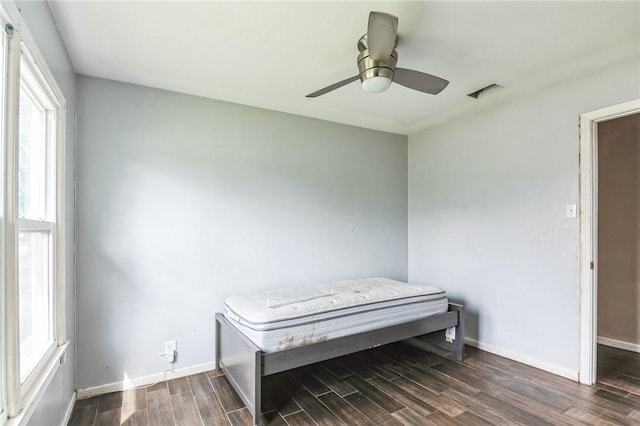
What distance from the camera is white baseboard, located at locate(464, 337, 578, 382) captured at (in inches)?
102

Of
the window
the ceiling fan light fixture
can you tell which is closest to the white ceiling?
the ceiling fan light fixture

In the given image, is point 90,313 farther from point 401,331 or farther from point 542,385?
point 542,385

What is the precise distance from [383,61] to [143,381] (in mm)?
2795

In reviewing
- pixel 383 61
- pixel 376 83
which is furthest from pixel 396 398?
pixel 383 61

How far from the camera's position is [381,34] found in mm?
1677

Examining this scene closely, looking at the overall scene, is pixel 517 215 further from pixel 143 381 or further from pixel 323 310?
pixel 143 381

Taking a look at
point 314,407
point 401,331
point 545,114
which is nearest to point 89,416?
point 314,407

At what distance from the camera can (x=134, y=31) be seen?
6.43ft

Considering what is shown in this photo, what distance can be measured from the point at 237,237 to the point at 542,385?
2650 millimetres

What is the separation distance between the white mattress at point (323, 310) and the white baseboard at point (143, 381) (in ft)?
1.79

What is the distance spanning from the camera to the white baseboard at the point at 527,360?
2.59 meters

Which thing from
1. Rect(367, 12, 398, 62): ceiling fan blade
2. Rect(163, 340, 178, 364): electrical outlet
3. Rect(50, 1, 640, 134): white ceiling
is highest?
Rect(50, 1, 640, 134): white ceiling

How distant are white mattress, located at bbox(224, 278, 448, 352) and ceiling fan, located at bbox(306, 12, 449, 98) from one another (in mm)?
1501

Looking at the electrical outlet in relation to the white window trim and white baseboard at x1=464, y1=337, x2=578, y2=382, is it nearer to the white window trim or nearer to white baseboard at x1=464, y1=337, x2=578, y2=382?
the white window trim
